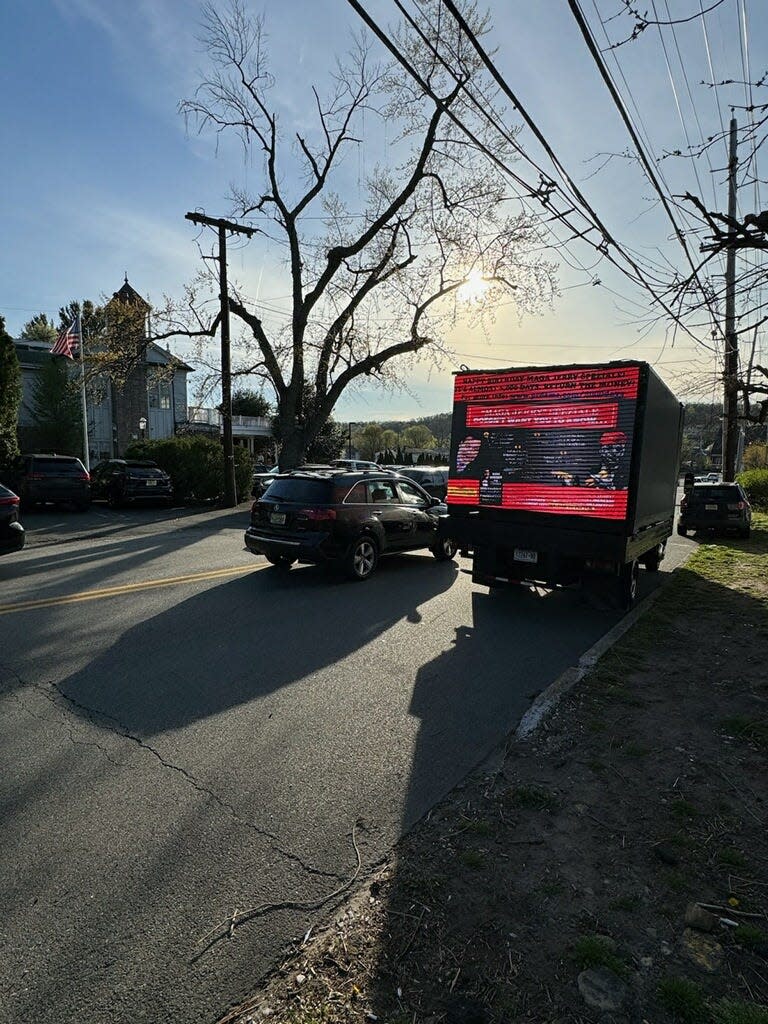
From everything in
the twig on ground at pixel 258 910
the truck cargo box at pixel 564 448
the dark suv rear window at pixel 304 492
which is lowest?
the twig on ground at pixel 258 910

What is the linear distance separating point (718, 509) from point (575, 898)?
16.6 meters

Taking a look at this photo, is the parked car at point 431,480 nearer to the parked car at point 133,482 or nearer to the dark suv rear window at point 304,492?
the parked car at point 133,482

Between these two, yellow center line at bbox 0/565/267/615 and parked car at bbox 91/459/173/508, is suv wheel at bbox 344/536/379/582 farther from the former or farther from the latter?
parked car at bbox 91/459/173/508

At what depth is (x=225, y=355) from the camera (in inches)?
848

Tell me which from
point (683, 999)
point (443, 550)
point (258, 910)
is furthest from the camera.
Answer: point (443, 550)

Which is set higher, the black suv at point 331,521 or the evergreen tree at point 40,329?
A: the evergreen tree at point 40,329

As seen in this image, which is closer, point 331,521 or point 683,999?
point 683,999

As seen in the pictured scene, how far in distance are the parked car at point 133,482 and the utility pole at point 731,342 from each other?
634 inches

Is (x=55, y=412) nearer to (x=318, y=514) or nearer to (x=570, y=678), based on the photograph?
(x=318, y=514)

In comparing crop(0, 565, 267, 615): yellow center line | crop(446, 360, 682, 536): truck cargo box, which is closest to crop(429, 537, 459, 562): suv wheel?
crop(446, 360, 682, 536): truck cargo box

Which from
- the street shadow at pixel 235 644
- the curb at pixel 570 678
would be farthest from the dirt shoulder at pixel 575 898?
the street shadow at pixel 235 644

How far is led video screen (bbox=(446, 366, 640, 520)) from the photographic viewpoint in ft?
25.2

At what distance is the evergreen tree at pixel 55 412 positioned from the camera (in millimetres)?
36344

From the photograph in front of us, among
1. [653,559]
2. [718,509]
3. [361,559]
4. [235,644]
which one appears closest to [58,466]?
[361,559]
